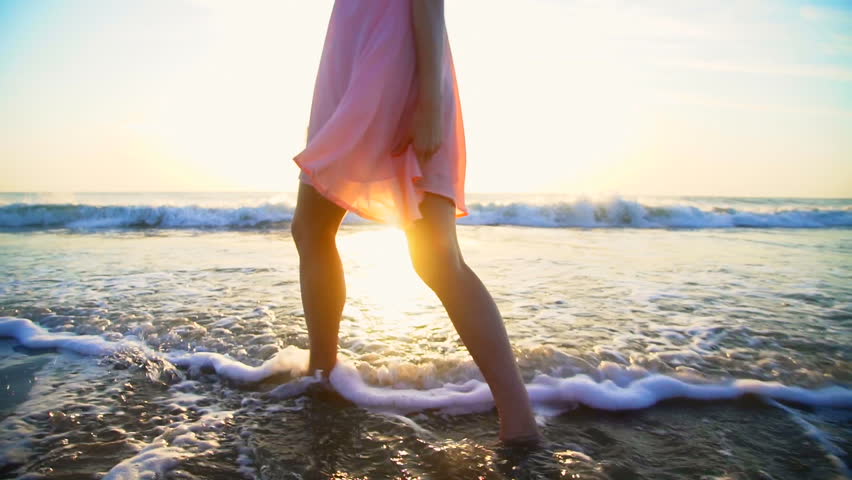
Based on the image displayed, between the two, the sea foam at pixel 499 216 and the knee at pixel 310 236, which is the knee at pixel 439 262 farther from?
the sea foam at pixel 499 216

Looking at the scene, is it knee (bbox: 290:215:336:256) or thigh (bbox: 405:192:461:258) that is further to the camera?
knee (bbox: 290:215:336:256)

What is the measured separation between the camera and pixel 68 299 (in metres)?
3.31

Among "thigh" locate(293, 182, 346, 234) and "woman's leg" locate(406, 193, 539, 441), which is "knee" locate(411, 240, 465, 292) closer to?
"woman's leg" locate(406, 193, 539, 441)

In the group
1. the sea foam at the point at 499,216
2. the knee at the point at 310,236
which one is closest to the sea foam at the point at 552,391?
the knee at the point at 310,236

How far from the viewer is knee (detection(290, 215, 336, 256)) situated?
1860 mm

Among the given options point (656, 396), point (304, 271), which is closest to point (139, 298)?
point (304, 271)

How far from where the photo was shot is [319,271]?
1.93 m

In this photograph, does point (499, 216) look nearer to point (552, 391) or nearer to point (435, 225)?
point (552, 391)

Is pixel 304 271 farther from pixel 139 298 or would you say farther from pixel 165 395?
pixel 139 298

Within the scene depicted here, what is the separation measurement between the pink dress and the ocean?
768 millimetres

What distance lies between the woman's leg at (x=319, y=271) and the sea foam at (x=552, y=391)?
0.43ft

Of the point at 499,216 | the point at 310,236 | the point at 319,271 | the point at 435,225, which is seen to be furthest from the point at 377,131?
the point at 499,216

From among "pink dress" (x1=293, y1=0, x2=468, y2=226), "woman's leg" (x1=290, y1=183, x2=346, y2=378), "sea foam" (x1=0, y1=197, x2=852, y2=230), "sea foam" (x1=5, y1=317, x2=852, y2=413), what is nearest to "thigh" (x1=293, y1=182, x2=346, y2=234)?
"woman's leg" (x1=290, y1=183, x2=346, y2=378)

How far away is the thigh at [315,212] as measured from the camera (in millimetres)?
1801
